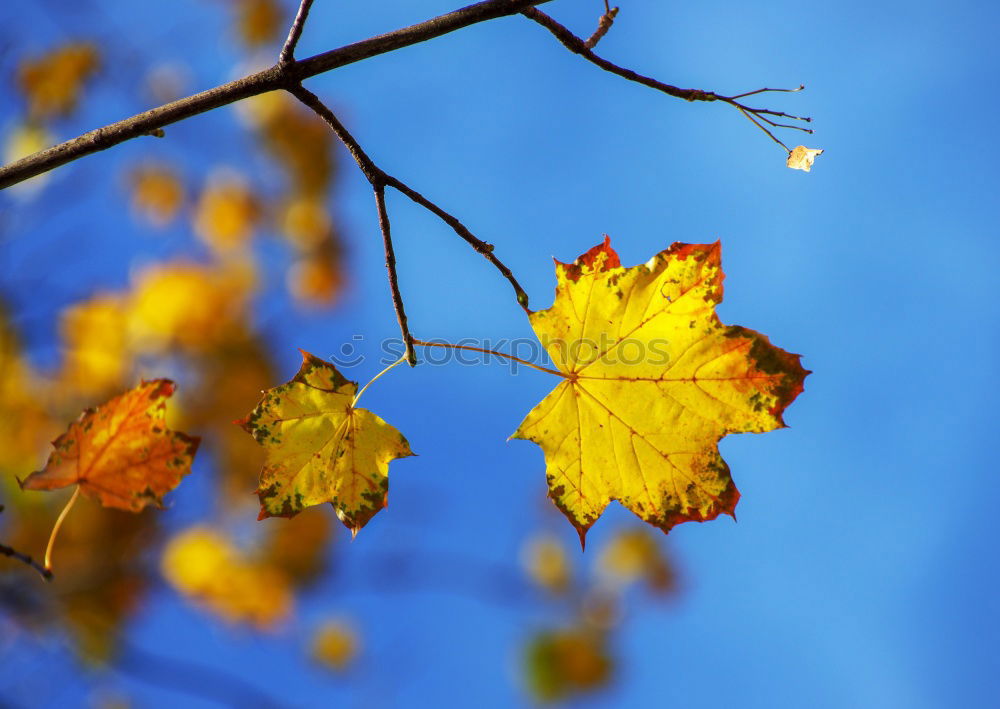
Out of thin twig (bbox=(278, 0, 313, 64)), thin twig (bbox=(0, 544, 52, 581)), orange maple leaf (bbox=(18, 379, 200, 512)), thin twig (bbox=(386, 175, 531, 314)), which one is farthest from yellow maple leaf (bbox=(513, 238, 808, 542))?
thin twig (bbox=(0, 544, 52, 581))

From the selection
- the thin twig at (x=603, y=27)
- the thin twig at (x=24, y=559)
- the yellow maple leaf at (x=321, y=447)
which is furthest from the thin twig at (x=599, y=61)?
the thin twig at (x=24, y=559)

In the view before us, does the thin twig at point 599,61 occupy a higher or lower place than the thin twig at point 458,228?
higher

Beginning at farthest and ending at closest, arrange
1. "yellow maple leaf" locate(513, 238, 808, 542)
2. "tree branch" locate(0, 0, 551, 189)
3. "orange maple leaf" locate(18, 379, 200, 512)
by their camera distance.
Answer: "orange maple leaf" locate(18, 379, 200, 512) → "yellow maple leaf" locate(513, 238, 808, 542) → "tree branch" locate(0, 0, 551, 189)

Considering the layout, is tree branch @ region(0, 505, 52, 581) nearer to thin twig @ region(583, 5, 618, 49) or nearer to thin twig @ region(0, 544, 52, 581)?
thin twig @ region(0, 544, 52, 581)

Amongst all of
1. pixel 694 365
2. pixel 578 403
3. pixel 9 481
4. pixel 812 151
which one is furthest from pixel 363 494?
pixel 9 481

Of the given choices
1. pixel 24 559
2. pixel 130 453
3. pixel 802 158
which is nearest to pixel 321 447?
pixel 130 453

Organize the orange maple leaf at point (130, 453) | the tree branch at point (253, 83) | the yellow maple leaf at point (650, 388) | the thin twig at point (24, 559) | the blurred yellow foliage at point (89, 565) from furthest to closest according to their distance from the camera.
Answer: the blurred yellow foliage at point (89, 565), the orange maple leaf at point (130, 453), the yellow maple leaf at point (650, 388), the thin twig at point (24, 559), the tree branch at point (253, 83)

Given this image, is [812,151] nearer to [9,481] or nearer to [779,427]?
[779,427]

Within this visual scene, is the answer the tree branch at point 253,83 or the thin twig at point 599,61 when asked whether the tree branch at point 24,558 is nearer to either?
the tree branch at point 253,83
